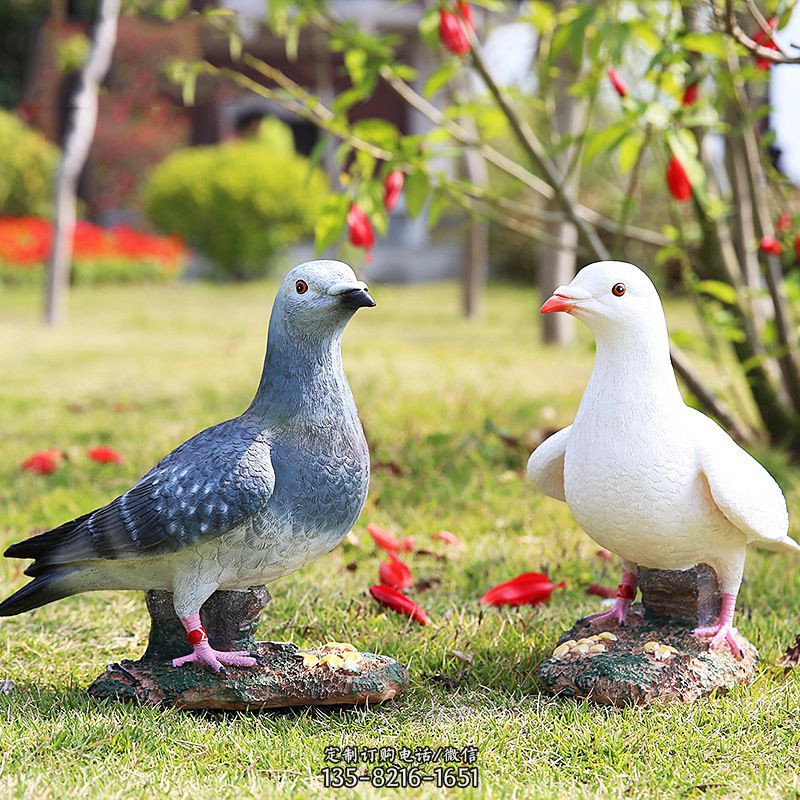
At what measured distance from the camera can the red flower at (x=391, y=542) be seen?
130 inches

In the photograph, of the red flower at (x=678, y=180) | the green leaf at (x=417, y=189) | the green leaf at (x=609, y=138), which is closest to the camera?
the green leaf at (x=609, y=138)

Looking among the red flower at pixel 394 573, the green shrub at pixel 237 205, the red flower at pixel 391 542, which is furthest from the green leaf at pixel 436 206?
the green shrub at pixel 237 205

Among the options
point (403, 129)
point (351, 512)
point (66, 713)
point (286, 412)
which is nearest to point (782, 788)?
point (351, 512)

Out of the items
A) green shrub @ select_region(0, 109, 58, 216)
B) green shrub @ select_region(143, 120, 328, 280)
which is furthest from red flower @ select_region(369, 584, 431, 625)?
green shrub @ select_region(0, 109, 58, 216)

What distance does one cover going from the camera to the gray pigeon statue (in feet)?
7.29

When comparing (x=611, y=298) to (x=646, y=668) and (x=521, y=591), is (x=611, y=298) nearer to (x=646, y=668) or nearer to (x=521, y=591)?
(x=646, y=668)

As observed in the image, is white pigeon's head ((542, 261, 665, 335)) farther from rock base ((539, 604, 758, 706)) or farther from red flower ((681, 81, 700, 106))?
red flower ((681, 81, 700, 106))

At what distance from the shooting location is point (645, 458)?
7.62 ft

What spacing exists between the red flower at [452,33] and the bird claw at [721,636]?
211 centimetres

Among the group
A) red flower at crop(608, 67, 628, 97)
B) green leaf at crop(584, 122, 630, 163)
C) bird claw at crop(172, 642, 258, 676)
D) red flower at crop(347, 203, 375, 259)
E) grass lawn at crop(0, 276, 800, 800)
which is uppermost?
red flower at crop(608, 67, 628, 97)

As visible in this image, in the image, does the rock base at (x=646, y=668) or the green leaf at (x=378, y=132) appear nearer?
the rock base at (x=646, y=668)

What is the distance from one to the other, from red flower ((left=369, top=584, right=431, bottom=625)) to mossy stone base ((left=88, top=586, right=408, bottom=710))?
0.51 meters

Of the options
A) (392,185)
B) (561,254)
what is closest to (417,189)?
(392,185)

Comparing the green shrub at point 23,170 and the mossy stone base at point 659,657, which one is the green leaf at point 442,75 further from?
the green shrub at point 23,170
